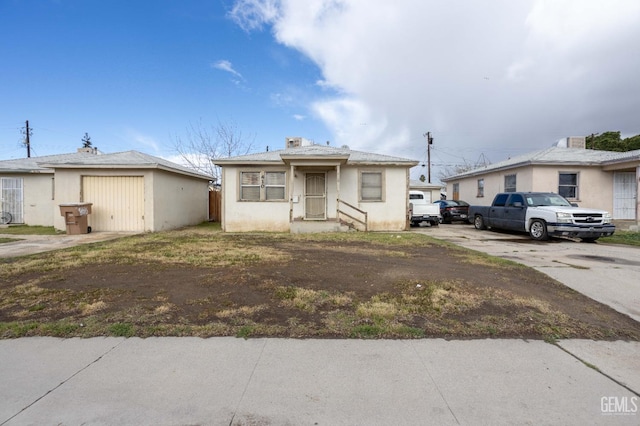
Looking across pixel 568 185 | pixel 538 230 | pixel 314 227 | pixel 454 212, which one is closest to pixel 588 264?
pixel 538 230

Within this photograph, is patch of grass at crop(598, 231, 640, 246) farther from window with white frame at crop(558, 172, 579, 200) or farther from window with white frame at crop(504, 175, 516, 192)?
window with white frame at crop(504, 175, 516, 192)

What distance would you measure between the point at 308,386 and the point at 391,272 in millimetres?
3806

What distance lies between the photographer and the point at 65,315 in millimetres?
3936

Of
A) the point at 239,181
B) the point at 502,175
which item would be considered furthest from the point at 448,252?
the point at 502,175

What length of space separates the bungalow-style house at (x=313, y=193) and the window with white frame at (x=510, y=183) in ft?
25.0

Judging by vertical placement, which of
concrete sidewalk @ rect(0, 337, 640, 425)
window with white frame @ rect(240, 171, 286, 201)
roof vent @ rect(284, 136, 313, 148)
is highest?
roof vent @ rect(284, 136, 313, 148)

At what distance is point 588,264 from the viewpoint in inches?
278

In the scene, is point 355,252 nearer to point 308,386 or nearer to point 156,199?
point 308,386

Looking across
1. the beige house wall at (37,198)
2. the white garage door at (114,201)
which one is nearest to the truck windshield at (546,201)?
the white garage door at (114,201)

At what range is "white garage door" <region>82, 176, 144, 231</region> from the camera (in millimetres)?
13227

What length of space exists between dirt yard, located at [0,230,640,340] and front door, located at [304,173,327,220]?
7175mm

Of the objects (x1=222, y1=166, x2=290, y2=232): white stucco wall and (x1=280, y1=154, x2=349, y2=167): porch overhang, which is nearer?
(x1=280, y1=154, x2=349, y2=167): porch overhang

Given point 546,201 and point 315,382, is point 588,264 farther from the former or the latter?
point 315,382

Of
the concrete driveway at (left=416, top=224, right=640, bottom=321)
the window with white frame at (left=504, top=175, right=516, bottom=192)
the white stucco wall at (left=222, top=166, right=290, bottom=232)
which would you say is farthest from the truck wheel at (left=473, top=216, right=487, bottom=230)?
the white stucco wall at (left=222, top=166, right=290, bottom=232)
